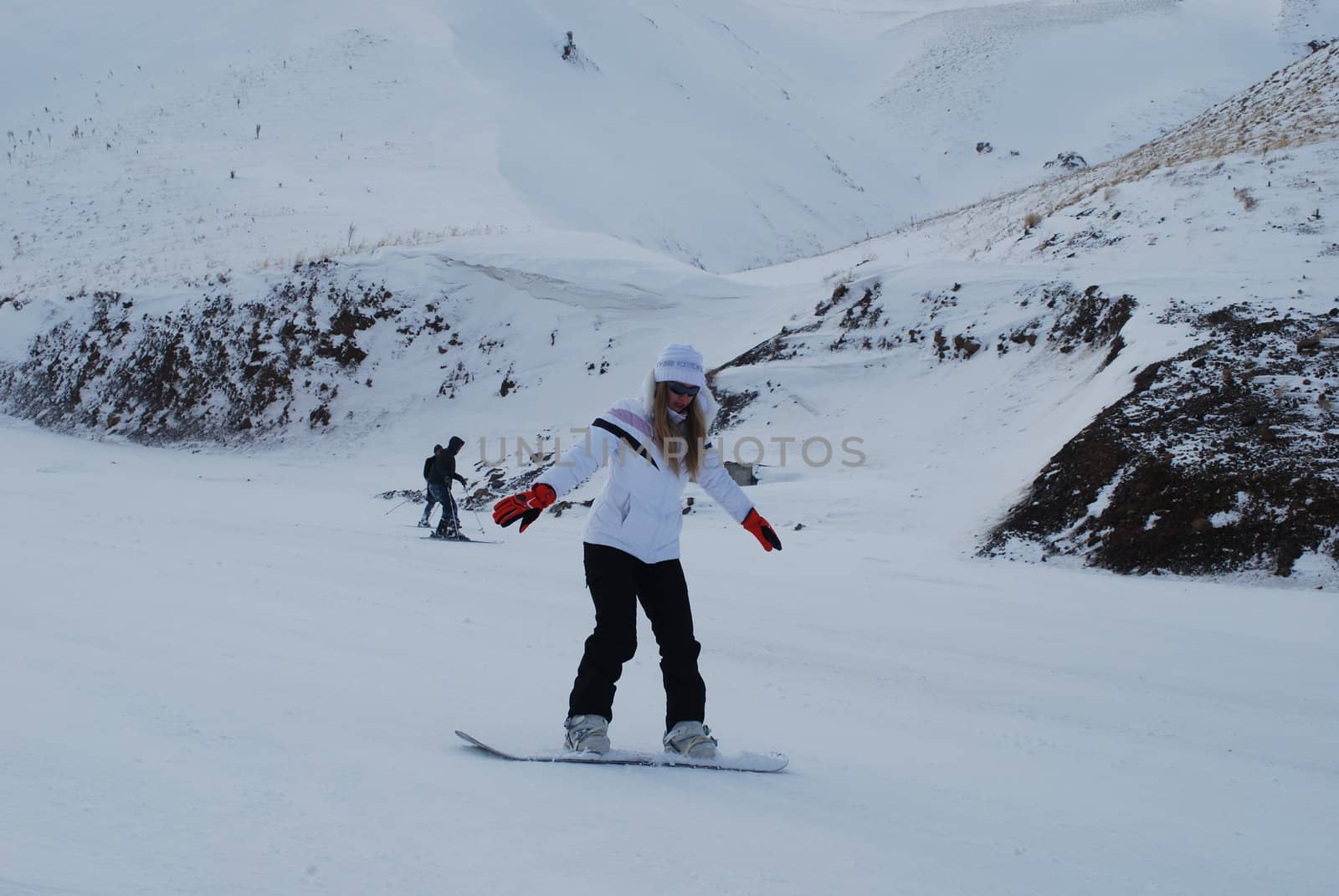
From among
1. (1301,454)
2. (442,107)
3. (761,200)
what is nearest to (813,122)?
(761,200)

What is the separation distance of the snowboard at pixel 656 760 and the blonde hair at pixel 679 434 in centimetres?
126


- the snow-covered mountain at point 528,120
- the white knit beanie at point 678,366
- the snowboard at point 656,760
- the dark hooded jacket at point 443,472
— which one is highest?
the snow-covered mountain at point 528,120

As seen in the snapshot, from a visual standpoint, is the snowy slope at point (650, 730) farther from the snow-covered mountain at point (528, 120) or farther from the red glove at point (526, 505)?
the snow-covered mountain at point (528, 120)

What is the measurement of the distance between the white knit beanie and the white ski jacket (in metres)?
0.10

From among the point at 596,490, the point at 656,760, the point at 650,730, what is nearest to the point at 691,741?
the point at 656,760

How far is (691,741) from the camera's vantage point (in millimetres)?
4195

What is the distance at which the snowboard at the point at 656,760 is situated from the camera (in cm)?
396

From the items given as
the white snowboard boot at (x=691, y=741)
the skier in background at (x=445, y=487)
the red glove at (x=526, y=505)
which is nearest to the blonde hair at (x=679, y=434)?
the red glove at (x=526, y=505)

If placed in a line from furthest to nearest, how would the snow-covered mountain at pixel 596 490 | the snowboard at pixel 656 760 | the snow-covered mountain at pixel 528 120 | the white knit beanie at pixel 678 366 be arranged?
1. the snow-covered mountain at pixel 528 120
2. the white knit beanie at pixel 678 366
3. the snowboard at pixel 656 760
4. the snow-covered mountain at pixel 596 490

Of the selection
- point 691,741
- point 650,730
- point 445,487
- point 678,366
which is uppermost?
point 678,366

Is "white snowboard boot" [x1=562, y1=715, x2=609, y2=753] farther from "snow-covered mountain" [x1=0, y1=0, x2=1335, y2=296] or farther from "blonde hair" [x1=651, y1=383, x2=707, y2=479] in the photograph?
"snow-covered mountain" [x1=0, y1=0, x2=1335, y2=296]

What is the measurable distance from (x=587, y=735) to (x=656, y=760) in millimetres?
321

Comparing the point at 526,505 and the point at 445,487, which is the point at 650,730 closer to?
the point at 526,505

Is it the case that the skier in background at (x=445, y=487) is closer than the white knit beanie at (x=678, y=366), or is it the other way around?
the white knit beanie at (x=678, y=366)
